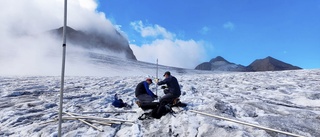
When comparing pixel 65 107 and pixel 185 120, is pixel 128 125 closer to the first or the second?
pixel 185 120

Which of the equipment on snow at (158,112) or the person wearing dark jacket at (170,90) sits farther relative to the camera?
the person wearing dark jacket at (170,90)

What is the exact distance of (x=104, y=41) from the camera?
149250 mm

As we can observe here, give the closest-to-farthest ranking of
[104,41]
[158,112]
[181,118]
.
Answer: [181,118], [158,112], [104,41]

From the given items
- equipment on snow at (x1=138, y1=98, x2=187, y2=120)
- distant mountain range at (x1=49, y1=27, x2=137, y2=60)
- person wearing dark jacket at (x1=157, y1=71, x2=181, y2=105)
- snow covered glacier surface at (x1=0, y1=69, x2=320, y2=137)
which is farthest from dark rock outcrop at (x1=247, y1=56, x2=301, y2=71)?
equipment on snow at (x1=138, y1=98, x2=187, y2=120)

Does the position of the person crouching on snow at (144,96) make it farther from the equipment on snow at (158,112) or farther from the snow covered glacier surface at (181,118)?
the equipment on snow at (158,112)

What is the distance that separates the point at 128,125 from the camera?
337 inches

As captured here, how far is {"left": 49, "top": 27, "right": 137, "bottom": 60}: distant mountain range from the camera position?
128 meters

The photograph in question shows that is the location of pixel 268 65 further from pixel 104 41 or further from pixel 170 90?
pixel 170 90

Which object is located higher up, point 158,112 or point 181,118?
point 158,112

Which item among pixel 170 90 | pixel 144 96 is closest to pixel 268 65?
pixel 170 90

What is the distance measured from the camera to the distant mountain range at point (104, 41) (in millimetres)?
127550

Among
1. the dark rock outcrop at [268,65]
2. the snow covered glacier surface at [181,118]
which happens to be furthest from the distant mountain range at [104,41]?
the snow covered glacier surface at [181,118]

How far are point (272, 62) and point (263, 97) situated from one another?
129m

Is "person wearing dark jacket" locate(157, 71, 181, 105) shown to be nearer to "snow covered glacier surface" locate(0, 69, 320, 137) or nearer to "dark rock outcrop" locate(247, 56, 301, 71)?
"snow covered glacier surface" locate(0, 69, 320, 137)
